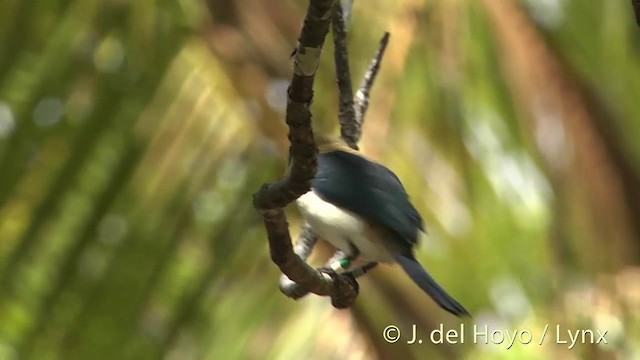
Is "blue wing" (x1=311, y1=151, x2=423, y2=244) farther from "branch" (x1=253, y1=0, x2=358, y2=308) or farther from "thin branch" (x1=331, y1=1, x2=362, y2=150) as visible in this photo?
"branch" (x1=253, y1=0, x2=358, y2=308)

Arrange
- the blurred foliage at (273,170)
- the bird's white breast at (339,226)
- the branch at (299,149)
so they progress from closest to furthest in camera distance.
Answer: the branch at (299,149)
the bird's white breast at (339,226)
the blurred foliage at (273,170)

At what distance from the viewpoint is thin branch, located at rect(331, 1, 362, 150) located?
1.27 meters

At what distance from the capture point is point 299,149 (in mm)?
778

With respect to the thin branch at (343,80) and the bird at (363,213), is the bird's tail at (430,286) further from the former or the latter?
the thin branch at (343,80)

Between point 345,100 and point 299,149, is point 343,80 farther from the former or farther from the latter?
point 299,149

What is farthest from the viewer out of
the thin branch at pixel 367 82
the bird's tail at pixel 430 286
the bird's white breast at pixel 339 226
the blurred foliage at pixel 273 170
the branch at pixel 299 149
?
the blurred foliage at pixel 273 170

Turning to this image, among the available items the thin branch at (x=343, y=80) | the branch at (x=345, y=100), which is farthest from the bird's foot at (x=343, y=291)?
the thin branch at (x=343, y=80)

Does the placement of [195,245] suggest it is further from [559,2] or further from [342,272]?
[559,2]

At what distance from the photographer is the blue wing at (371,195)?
127cm

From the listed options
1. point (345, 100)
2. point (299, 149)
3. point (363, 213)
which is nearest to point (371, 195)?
point (363, 213)

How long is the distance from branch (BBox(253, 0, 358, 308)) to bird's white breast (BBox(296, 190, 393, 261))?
264mm

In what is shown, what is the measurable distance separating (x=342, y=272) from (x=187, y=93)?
1.60 ft

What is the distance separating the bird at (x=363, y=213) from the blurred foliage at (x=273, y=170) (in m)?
0.26

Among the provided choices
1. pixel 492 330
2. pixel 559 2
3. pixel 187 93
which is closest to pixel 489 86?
pixel 559 2
